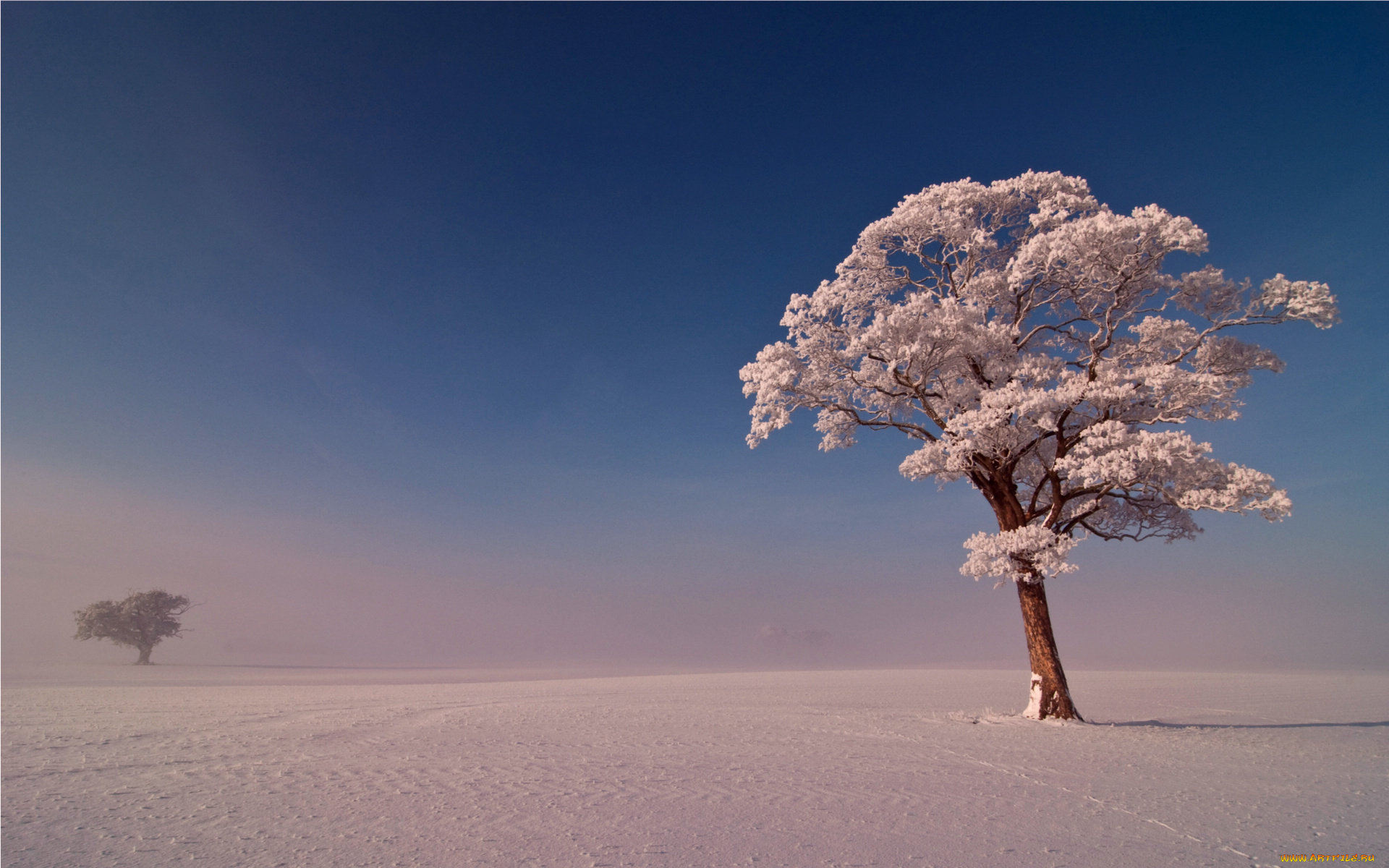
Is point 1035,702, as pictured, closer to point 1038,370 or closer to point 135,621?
point 1038,370

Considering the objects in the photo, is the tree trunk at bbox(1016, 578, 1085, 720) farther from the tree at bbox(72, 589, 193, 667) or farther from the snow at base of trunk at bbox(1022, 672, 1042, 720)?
the tree at bbox(72, 589, 193, 667)

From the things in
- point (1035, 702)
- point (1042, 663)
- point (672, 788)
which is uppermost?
point (1042, 663)

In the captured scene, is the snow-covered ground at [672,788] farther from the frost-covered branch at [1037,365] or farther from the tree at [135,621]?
the tree at [135,621]

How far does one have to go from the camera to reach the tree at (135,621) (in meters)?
48.0

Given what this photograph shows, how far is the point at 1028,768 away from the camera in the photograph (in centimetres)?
895

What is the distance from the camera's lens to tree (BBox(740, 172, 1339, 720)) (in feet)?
45.3

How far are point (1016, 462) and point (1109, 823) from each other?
38.1ft

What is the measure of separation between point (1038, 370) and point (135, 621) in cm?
6288

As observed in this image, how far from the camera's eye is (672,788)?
7.43 m

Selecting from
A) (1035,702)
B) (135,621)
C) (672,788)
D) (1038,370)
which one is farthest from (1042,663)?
(135,621)

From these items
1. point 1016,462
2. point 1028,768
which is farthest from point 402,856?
point 1016,462

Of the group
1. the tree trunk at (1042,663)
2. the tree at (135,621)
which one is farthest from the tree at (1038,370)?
the tree at (135,621)

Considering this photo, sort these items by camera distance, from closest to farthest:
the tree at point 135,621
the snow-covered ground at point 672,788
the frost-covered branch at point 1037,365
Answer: the snow-covered ground at point 672,788 → the frost-covered branch at point 1037,365 → the tree at point 135,621

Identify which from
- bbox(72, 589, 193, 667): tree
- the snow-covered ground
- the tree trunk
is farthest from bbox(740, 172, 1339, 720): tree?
bbox(72, 589, 193, 667): tree
